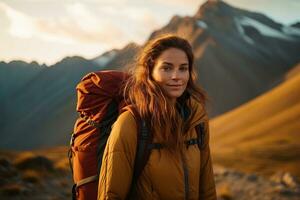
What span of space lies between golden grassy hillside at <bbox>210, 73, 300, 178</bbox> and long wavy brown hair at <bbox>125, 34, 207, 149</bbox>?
28.7 meters

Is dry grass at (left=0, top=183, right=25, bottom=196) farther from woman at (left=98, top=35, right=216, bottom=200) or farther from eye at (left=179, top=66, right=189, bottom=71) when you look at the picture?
eye at (left=179, top=66, right=189, bottom=71)

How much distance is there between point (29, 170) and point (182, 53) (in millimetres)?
13048

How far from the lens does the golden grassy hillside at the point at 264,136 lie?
113 ft

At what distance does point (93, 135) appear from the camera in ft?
12.0

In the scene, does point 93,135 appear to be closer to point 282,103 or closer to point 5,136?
point 282,103

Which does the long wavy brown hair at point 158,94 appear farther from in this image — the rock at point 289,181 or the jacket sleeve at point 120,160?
the rock at point 289,181

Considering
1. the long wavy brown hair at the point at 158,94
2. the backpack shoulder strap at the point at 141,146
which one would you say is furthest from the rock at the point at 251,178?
the backpack shoulder strap at the point at 141,146

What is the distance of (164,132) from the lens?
3.44 metres

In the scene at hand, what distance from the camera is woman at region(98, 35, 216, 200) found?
329 centimetres

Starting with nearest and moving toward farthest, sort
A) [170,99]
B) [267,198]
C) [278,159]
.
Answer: [170,99], [267,198], [278,159]

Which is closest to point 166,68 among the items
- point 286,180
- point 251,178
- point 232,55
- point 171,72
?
point 171,72

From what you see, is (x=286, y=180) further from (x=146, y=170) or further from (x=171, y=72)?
(x=146, y=170)

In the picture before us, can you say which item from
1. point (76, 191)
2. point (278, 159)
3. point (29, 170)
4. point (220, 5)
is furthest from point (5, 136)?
point (76, 191)

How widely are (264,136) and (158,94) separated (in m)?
61.2
